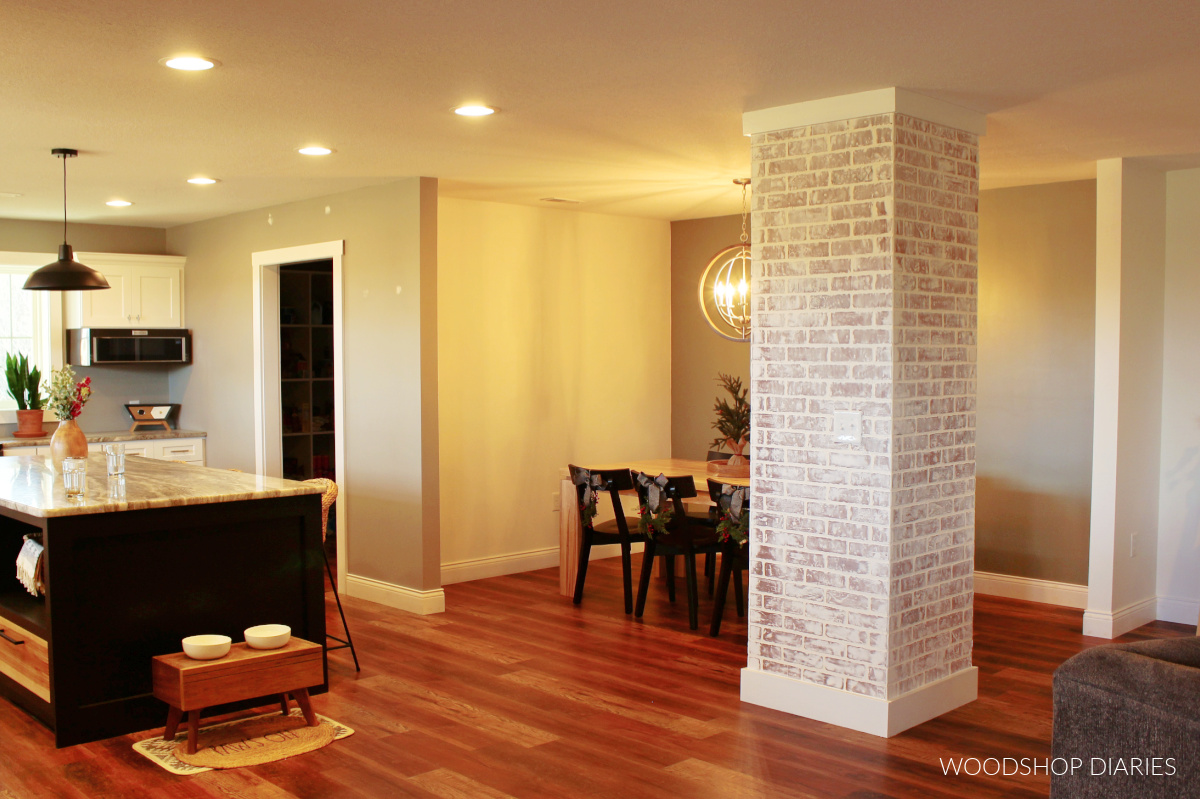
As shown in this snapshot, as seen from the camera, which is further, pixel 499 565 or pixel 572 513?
pixel 499 565

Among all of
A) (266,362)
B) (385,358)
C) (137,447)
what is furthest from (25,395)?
(385,358)

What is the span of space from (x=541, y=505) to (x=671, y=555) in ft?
5.50

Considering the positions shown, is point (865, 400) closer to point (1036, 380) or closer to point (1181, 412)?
point (1036, 380)

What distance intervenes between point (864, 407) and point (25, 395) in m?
6.42

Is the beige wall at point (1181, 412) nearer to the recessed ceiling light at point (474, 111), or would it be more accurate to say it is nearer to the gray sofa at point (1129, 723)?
the gray sofa at point (1129, 723)

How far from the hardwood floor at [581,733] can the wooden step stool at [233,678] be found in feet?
0.69

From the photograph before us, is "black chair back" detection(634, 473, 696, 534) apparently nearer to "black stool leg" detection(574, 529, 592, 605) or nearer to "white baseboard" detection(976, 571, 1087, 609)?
"black stool leg" detection(574, 529, 592, 605)

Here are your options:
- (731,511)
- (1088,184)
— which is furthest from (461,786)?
(1088,184)

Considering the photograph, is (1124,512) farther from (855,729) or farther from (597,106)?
(597,106)

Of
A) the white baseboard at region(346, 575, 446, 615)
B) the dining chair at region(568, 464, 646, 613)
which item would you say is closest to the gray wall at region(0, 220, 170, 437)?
the white baseboard at region(346, 575, 446, 615)

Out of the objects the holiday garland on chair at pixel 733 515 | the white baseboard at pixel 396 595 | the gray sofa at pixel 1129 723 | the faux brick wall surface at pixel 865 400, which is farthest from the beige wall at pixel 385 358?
the gray sofa at pixel 1129 723

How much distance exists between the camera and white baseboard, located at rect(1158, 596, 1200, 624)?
18.7ft

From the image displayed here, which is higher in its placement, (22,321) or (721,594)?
(22,321)

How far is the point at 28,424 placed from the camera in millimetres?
7379
